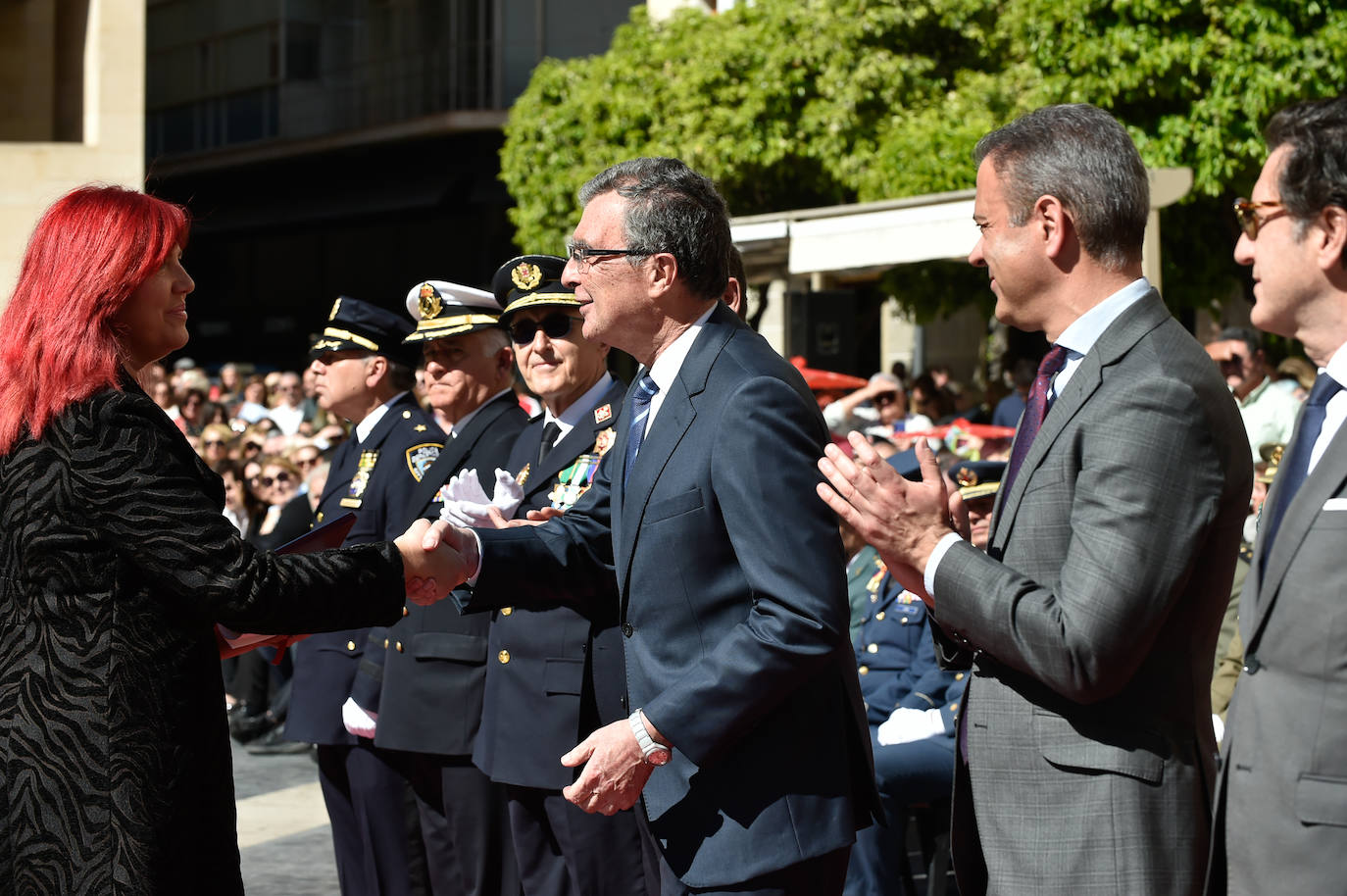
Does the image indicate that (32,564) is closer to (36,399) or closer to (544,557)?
(36,399)

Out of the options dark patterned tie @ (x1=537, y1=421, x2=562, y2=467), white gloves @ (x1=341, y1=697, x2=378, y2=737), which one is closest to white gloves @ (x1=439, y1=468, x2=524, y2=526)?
dark patterned tie @ (x1=537, y1=421, x2=562, y2=467)

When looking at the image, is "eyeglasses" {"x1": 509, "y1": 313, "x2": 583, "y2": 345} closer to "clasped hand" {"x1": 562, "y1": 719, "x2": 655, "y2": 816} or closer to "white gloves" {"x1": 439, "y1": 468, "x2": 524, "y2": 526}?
"white gloves" {"x1": 439, "y1": 468, "x2": 524, "y2": 526}

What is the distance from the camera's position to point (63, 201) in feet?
10.9

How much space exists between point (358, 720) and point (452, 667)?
1.74 feet

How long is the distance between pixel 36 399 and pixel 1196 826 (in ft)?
7.45

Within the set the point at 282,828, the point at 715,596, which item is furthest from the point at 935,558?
the point at 282,828

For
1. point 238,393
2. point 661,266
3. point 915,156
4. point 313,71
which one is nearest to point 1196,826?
point 661,266

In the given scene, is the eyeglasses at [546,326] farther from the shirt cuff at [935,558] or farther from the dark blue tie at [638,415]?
the shirt cuff at [935,558]

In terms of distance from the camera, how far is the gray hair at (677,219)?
354cm

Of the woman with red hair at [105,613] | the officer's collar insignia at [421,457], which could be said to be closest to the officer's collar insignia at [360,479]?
the officer's collar insignia at [421,457]

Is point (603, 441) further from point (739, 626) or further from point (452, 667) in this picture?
point (739, 626)

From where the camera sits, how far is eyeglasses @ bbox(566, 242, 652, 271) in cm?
354

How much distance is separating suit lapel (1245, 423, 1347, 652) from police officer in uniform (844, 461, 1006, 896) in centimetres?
292

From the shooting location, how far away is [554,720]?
15.4 ft
